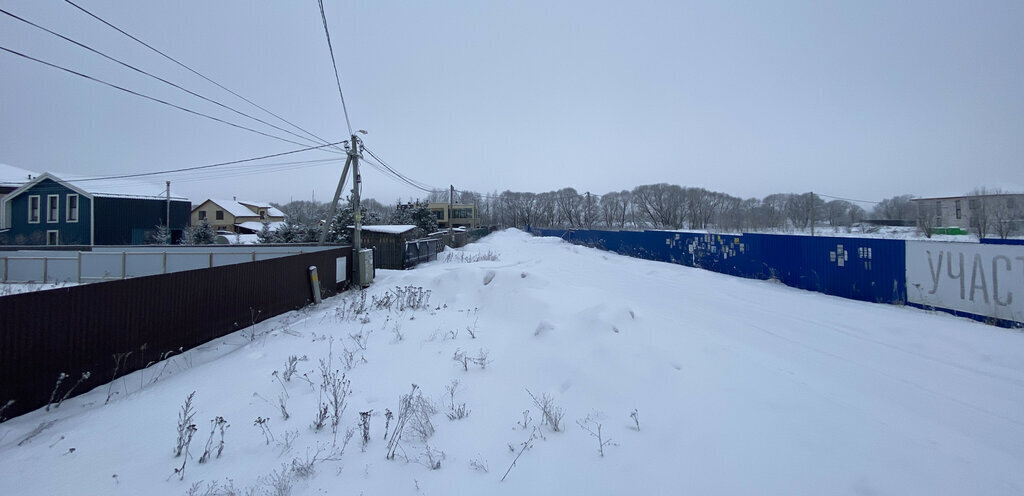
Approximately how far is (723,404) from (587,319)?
2528 millimetres

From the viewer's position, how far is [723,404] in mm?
4059

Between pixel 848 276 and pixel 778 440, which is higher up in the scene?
pixel 848 276

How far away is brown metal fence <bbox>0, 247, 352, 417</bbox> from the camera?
13.5 ft

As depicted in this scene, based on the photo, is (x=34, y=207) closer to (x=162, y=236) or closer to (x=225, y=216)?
(x=162, y=236)

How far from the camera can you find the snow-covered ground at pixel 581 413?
297cm

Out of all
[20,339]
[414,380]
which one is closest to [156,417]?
[20,339]

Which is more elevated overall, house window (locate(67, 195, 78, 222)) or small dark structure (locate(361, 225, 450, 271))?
house window (locate(67, 195, 78, 222))

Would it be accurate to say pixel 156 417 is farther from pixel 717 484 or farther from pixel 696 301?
pixel 696 301

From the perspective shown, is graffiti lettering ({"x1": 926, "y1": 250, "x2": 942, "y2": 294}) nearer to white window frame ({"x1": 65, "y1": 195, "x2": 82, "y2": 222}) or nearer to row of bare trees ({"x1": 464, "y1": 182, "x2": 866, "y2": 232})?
white window frame ({"x1": 65, "y1": 195, "x2": 82, "y2": 222})

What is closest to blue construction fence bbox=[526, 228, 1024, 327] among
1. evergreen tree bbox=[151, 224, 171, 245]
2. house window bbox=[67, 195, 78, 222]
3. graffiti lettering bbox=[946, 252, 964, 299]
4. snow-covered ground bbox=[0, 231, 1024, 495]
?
graffiti lettering bbox=[946, 252, 964, 299]

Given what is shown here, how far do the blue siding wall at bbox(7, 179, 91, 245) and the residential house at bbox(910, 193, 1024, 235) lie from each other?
71286mm

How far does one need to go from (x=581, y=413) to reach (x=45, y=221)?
46.3m

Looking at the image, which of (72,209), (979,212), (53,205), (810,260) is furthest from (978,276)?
(53,205)

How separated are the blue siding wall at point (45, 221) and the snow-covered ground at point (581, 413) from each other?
37.3 meters
